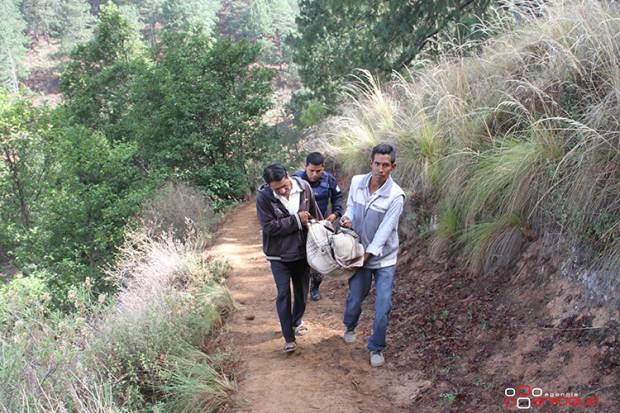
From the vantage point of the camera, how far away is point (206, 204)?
14031 millimetres

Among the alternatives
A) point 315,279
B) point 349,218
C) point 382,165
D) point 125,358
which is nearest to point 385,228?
point 349,218

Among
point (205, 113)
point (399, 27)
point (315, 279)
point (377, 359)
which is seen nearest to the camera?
point (377, 359)

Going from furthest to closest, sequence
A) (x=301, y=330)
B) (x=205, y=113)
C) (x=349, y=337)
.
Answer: (x=205, y=113) → (x=301, y=330) → (x=349, y=337)

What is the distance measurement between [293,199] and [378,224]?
0.77 m

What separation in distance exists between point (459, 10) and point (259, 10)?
185 ft

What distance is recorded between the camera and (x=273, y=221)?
13.8 feet

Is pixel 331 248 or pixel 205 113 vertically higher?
pixel 205 113

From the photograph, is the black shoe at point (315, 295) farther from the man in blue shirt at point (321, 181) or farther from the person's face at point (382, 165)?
the person's face at point (382, 165)

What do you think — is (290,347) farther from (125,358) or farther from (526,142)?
(526,142)

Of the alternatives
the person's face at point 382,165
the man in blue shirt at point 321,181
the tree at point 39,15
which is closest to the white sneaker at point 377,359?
the man in blue shirt at point 321,181

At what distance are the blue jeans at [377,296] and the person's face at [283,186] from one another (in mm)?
918

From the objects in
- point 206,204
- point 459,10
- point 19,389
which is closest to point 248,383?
point 19,389

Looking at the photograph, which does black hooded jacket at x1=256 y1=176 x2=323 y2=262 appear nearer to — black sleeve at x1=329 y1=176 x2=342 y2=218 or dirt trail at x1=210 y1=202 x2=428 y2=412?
black sleeve at x1=329 y1=176 x2=342 y2=218

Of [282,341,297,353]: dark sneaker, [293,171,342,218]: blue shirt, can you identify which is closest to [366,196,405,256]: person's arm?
[293,171,342,218]: blue shirt
